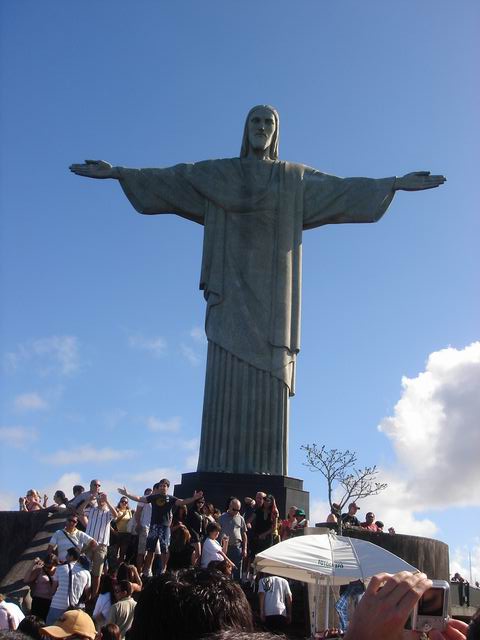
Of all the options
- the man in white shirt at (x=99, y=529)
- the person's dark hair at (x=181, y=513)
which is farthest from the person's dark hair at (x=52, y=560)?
the person's dark hair at (x=181, y=513)

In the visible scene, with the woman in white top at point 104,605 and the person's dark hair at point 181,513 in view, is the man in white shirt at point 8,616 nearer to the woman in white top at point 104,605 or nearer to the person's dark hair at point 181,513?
the woman in white top at point 104,605

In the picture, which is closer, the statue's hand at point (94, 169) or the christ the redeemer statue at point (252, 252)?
the christ the redeemer statue at point (252, 252)

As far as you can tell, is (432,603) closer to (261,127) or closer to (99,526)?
(99,526)

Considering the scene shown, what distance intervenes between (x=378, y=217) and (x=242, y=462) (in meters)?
6.36

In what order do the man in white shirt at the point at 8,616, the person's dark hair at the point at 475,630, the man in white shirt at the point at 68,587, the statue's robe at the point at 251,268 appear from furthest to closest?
1. the statue's robe at the point at 251,268
2. the man in white shirt at the point at 68,587
3. the man in white shirt at the point at 8,616
4. the person's dark hair at the point at 475,630

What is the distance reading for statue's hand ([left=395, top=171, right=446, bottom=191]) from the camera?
18.2 metres

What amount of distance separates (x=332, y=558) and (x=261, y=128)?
38.8 feet

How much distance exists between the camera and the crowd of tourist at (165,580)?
2371mm

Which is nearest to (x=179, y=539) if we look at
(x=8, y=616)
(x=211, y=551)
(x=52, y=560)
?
(x=211, y=551)

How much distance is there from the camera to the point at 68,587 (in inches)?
370

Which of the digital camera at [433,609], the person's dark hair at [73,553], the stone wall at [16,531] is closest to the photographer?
the digital camera at [433,609]

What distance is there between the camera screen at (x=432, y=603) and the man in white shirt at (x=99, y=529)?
8.67m

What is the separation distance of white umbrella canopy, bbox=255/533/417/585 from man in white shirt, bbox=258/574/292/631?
85cm

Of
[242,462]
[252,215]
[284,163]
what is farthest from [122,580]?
[284,163]
